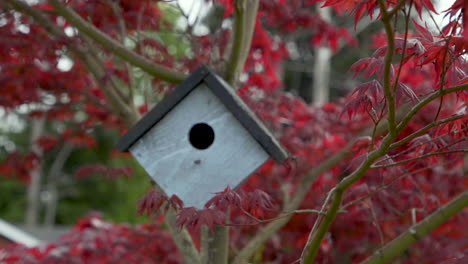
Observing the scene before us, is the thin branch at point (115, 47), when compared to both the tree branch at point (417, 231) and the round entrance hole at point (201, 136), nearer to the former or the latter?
the round entrance hole at point (201, 136)

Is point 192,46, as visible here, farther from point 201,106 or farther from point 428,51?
point 428,51

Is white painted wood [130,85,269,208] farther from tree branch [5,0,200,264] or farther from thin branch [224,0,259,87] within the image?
thin branch [224,0,259,87]

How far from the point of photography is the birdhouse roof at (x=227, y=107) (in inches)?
93.2

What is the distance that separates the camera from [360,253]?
405 centimetres

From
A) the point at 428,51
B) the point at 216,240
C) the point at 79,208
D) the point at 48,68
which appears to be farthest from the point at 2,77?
the point at 79,208

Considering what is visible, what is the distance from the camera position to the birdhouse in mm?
2400

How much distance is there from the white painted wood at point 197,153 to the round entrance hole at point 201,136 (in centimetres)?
8

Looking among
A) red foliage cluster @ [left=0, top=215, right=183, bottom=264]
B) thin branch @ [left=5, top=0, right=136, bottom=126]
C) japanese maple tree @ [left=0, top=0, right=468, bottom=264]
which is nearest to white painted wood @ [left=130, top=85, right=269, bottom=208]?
japanese maple tree @ [left=0, top=0, right=468, bottom=264]

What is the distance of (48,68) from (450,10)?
2.97m

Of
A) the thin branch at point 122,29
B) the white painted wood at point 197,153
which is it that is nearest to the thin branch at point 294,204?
the white painted wood at point 197,153

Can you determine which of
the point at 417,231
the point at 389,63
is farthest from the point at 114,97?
the point at 389,63

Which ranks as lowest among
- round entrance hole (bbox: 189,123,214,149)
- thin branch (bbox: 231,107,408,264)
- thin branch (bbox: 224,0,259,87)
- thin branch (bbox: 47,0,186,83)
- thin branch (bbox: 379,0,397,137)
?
thin branch (bbox: 231,107,408,264)

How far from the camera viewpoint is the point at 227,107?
2.41m

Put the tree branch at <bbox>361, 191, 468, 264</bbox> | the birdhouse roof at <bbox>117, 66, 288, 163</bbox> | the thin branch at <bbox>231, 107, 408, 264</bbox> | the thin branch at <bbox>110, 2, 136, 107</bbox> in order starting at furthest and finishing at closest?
the thin branch at <bbox>110, 2, 136, 107</bbox> → the thin branch at <bbox>231, 107, 408, 264</bbox> → the birdhouse roof at <bbox>117, 66, 288, 163</bbox> → the tree branch at <bbox>361, 191, 468, 264</bbox>
